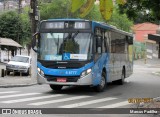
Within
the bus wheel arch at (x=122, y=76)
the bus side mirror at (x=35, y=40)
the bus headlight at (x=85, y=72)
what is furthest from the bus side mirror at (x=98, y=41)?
the bus wheel arch at (x=122, y=76)

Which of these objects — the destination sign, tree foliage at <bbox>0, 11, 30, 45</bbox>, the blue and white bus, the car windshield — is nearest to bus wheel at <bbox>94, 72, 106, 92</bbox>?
the blue and white bus

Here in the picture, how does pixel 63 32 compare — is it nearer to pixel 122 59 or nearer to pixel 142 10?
pixel 142 10

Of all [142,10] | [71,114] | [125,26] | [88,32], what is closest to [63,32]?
[88,32]

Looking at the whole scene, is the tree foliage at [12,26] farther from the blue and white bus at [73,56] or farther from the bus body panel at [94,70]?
the blue and white bus at [73,56]

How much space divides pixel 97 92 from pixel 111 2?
14.4 meters

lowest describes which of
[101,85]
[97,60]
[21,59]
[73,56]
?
[21,59]

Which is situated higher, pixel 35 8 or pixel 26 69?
pixel 35 8

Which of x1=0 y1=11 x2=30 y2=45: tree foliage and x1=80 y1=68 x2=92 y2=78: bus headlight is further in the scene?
x1=0 y1=11 x2=30 y2=45: tree foliage

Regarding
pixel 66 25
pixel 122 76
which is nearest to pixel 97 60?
pixel 66 25

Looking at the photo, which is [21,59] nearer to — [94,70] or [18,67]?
[18,67]

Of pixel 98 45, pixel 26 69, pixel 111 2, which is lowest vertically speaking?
pixel 26 69

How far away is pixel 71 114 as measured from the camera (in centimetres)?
986

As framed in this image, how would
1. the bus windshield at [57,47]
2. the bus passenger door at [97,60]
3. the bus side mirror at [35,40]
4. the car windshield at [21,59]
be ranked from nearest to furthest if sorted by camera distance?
the bus windshield at [57,47], the bus passenger door at [97,60], the bus side mirror at [35,40], the car windshield at [21,59]

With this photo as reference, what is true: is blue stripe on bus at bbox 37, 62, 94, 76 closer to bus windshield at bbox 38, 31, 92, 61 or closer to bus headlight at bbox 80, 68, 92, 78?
bus headlight at bbox 80, 68, 92, 78
